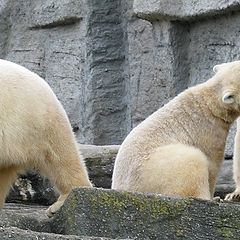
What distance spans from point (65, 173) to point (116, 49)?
5.05m

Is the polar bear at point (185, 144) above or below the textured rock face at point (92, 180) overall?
above

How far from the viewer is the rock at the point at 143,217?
4.36 metres

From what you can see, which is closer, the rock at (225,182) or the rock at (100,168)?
the rock at (100,168)

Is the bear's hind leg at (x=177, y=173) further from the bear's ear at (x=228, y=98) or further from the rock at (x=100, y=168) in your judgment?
the rock at (x=100, y=168)

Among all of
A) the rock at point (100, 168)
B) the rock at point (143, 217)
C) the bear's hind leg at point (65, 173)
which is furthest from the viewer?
the rock at point (100, 168)

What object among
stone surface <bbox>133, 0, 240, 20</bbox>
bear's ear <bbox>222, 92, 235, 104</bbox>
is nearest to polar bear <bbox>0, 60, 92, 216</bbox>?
bear's ear <bbox>222, 92, 235, 104</bbox>

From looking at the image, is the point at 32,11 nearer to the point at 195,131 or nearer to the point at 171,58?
the point at 171,58

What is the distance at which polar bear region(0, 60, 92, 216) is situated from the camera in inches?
215

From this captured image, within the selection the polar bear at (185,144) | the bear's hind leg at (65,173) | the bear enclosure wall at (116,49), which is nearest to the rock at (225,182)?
the bear enclosure wall at (116,49)

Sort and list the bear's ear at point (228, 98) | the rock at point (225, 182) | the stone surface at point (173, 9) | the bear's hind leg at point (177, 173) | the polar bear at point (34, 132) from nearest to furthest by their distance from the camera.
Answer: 1. the polar bear at point (34, 132)
2. the bear's hind leg at point (177, 173)
3. the bear's ear at point (228, 98)
4. the rock at point (225, 182)
5. the stone surface at point (173, 9)

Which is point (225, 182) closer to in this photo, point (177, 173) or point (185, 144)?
point (185, 144)

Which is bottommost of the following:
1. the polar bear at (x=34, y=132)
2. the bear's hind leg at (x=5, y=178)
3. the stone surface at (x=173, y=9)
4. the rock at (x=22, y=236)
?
the bear's hind leg at (x=5, y=178)

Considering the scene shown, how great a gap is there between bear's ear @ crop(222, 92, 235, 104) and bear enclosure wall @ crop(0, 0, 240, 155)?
2.37 meters

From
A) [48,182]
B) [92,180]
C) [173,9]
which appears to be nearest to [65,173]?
[48,182]
